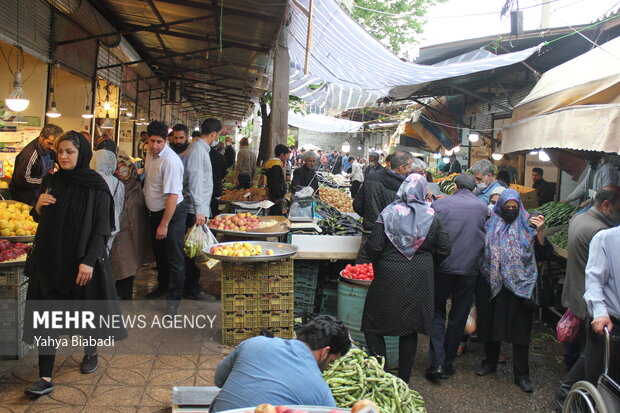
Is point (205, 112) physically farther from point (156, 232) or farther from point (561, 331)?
point (561, 331)

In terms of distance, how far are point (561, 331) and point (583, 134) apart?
1.94 m

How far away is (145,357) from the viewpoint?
4789mm

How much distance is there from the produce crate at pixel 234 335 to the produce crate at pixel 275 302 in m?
0.27

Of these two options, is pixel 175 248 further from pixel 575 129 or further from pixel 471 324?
pixel 575 129

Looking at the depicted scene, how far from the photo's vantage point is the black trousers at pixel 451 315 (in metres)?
5.09

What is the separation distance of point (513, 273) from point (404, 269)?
1322mm

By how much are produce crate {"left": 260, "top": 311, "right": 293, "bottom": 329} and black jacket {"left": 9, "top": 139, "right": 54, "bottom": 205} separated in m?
4.17

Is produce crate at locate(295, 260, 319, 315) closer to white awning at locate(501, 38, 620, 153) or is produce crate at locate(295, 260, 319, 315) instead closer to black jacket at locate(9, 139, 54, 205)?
white awning at locate(501, 38, 620, 153)

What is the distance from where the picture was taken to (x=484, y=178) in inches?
282

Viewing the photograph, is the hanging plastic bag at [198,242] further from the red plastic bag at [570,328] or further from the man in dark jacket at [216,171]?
the man in dark jacket at [216,171]

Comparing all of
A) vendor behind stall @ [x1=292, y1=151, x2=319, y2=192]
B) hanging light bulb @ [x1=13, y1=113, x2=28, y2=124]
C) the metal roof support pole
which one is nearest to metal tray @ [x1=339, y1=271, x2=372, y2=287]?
the metal roof support pole

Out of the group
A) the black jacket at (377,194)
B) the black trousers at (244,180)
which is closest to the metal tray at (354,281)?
the black jacket at (377,194)

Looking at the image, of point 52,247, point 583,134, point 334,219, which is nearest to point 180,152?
point 334,219

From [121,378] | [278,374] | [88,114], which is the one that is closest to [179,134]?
[121,378]
